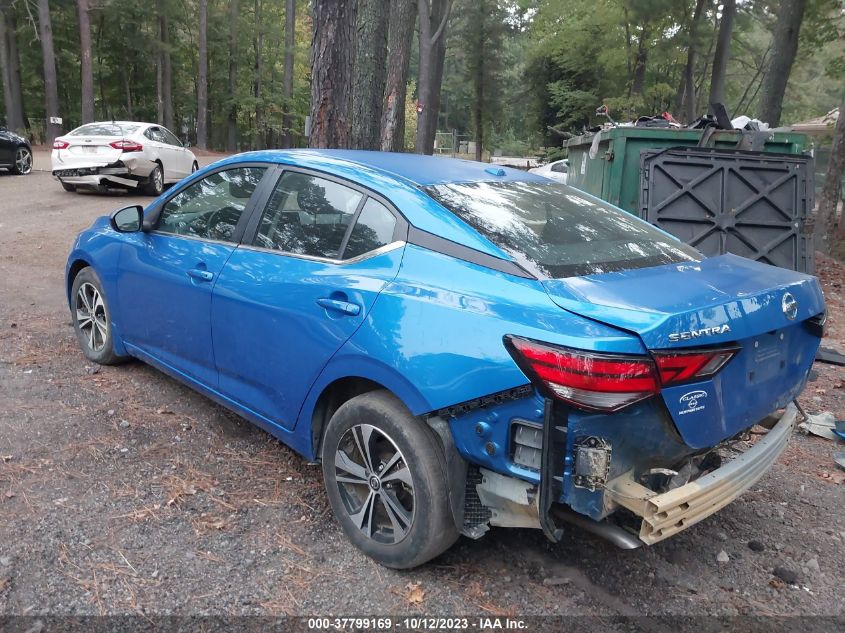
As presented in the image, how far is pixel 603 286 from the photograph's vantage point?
249 centimetres

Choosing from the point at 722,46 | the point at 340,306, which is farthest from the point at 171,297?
the point at 722,46

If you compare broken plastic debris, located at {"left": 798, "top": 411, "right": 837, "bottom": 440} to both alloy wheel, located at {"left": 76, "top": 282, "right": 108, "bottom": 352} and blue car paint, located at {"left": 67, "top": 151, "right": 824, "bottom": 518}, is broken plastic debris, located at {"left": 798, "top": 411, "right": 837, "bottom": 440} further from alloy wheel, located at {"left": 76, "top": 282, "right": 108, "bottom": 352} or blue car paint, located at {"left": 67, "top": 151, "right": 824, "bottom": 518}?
alloy wheel, located at {"left": 76, "top": 282, "right": 108, "bottom": 352}

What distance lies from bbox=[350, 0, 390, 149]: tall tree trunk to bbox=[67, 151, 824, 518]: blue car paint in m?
6.07

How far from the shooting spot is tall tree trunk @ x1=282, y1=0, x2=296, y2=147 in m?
36.5

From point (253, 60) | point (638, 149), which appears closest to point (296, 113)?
point (253, 60)

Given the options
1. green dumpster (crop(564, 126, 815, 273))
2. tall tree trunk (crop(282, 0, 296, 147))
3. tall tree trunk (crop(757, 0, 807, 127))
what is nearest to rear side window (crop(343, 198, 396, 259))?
green dumpster (crop(564, 126, 815, 273))

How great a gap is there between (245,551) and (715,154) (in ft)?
19.6

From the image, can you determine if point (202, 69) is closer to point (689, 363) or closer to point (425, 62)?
point (425, 62)

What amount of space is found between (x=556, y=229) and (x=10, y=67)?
108 ft

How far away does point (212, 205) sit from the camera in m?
3.94

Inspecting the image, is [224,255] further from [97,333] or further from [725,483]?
[725,483]

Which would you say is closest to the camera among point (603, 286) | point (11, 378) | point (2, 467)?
point (603, 286)

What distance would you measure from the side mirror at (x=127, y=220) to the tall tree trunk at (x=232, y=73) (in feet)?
121

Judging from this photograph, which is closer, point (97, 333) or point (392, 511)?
point (392, 511)
